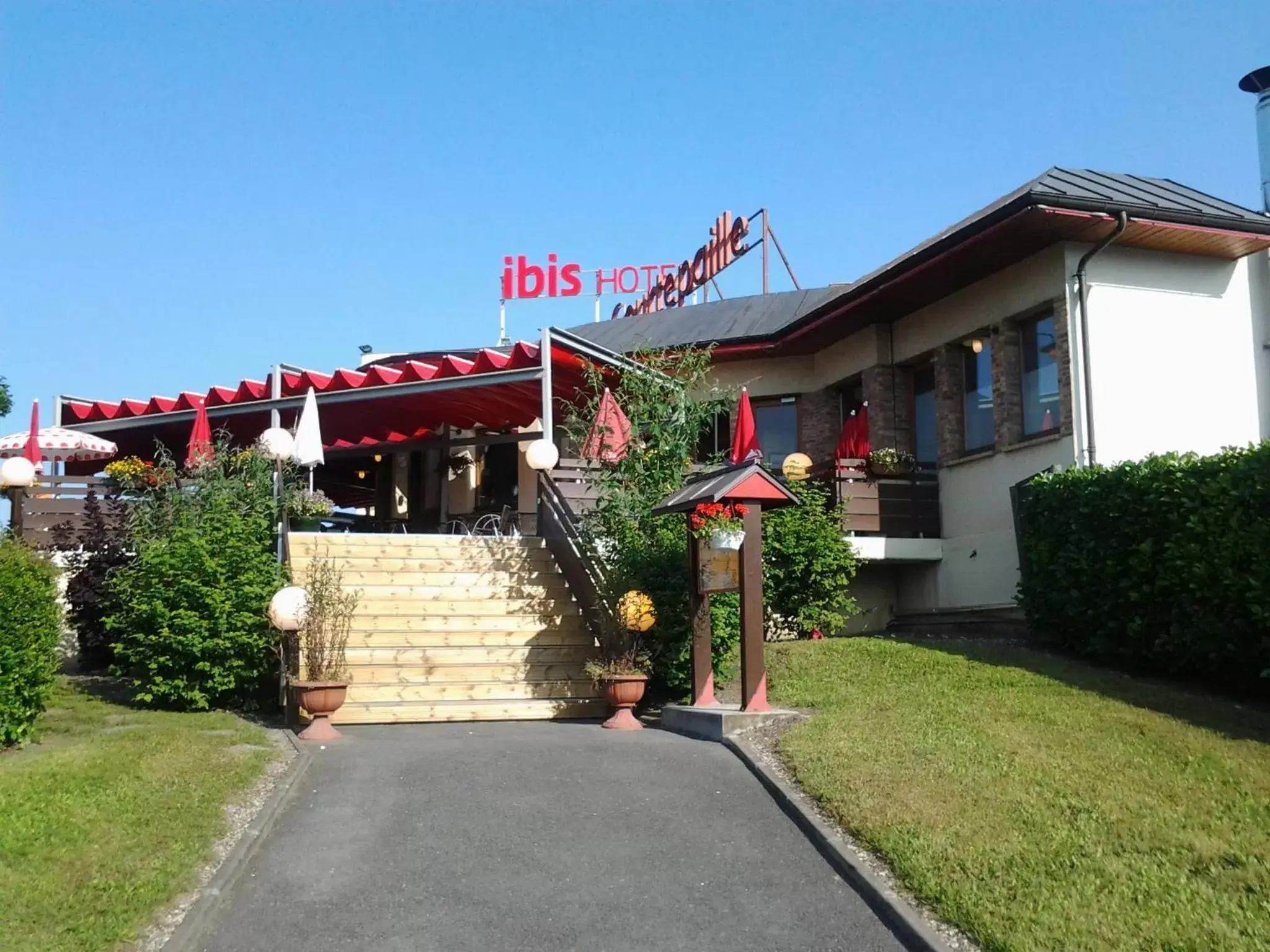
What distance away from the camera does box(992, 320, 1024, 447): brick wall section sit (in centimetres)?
1440

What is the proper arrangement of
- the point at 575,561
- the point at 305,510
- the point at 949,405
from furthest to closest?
the point at 949,405 < the point at 305,510 < the point at 575,561

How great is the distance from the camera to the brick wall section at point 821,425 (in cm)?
1853

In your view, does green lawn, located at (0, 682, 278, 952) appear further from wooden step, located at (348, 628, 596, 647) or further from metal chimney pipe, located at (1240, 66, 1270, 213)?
metal chimney pipe, located at (1240, 66, 1270, 213)

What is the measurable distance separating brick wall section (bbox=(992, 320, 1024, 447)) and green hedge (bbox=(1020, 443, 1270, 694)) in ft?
7.00

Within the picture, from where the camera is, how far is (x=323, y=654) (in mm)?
10297

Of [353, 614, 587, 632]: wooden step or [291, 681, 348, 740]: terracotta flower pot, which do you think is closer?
[291, 681, 348, 740]: terracotta flower pot

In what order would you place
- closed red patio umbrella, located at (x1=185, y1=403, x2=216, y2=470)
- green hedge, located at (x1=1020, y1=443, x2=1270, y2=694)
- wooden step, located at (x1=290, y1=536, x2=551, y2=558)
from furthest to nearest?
closed red patio umbrella, located at (x1=185, y1=403, x2=216, y2=470) → wooden step, located at (x1=290, y1=536, x2=551, y2=558) → green hedge, located at (x1=1020, y1=443, x2=1270, y2=694)

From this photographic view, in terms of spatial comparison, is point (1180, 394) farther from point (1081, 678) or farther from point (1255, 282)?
point (1081, 678)

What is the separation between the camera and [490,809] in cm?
741

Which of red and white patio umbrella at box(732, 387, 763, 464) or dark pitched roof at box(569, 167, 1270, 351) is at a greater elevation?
dark pitched roof at box(569, 167, 1270, 351)

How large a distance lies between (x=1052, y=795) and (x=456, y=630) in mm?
6864

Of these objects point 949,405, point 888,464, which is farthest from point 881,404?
point 888,464

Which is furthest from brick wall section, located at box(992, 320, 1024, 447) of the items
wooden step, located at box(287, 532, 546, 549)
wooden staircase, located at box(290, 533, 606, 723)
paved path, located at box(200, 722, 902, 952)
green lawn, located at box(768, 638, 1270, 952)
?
paved path, located at box(200, 722, 902, 952)

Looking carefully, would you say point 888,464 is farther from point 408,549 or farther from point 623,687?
point 623,687
